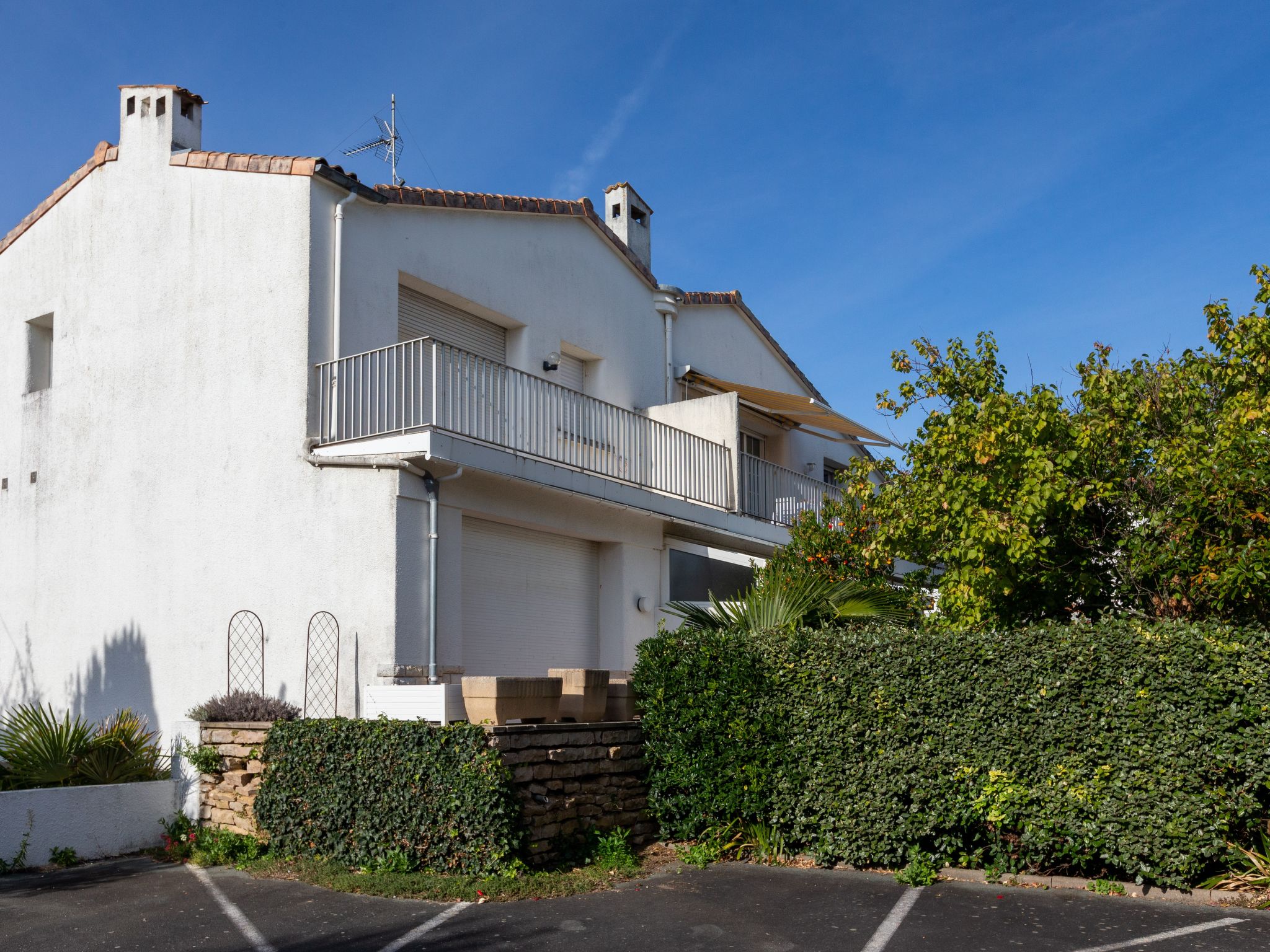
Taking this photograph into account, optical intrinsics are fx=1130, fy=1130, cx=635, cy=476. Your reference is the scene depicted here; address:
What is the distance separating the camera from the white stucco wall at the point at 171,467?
1174 cm

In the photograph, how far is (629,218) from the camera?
64.2 feet

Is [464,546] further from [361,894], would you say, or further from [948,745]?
[948,745]

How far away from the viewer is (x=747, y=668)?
1015 cm

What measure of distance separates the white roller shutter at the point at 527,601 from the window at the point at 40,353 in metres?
6.58

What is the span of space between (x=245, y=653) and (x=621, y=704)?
410 centimetres

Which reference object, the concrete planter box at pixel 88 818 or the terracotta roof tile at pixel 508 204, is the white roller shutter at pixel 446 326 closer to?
the terracotta roof tile at pixel 508 204

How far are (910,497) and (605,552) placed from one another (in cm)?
516

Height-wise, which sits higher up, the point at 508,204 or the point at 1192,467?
the point at 508,204

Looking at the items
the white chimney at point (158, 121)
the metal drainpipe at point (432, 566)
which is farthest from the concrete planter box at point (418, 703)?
the white chimney at point (158, 121)

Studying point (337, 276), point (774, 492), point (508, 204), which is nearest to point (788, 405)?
point (774, 492)

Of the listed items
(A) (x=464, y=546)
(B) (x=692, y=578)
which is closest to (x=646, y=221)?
(B) (x=692, y=578)

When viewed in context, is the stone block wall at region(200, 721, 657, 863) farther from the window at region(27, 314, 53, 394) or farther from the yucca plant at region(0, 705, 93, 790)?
the window at region(27, 314, 53, 394)

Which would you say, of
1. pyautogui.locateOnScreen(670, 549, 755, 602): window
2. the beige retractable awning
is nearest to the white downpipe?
pyautogui.locateOnScreen(670, 549, 755, 602): window

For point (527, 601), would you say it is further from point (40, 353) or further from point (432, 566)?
point (40, 353)
